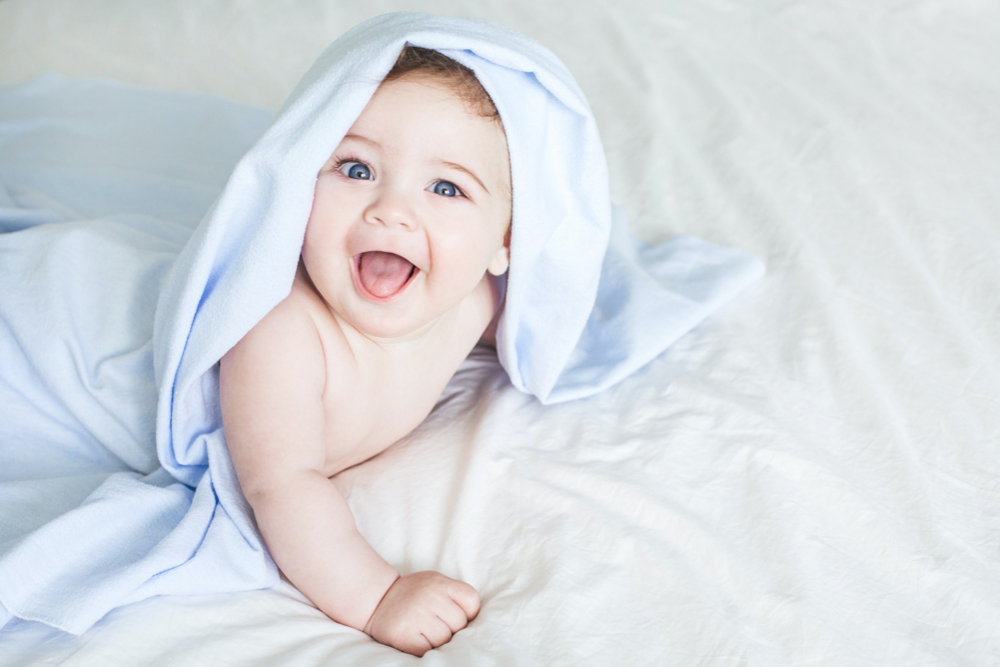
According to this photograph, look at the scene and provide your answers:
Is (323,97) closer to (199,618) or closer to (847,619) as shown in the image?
(199,618)

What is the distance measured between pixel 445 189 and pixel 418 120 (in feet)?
0.27

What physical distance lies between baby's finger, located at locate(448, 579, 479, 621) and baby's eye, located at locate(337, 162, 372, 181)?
0.43 m

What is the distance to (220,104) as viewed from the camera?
4.99ft

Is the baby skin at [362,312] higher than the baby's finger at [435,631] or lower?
higher

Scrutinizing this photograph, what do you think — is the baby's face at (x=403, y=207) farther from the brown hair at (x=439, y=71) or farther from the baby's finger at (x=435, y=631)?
the baby's finger at (x=435, y=631)

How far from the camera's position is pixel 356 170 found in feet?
3.04

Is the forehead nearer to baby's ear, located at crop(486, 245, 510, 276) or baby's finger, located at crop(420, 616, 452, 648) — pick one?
baby's ear, located at crop(486, 245, 510, 276)

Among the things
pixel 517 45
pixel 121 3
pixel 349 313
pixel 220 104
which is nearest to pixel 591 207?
pixel 517 45

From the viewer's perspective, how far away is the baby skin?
0.87 m

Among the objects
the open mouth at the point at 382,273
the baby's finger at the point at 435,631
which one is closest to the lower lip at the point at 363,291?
the open mouth at the point at 382,273

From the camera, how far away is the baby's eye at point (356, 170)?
92 cm

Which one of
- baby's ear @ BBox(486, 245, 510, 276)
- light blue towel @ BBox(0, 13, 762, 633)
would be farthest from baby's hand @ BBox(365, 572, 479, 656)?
baby's ear @ BBox(486, 245, 510, 276)

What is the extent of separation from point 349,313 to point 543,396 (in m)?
0.29

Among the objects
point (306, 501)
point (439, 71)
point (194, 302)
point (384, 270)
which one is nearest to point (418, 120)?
point (439, 71)
